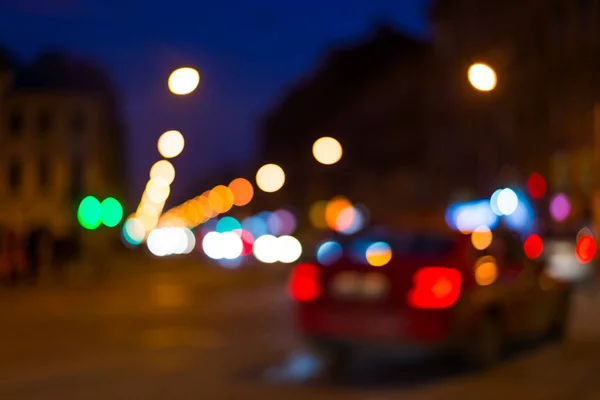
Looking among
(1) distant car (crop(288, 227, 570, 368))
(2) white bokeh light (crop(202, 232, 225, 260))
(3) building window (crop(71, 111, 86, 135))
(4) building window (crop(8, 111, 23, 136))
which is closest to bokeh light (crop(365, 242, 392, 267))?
(1) distant car (crop(288, 227, 570, 368))

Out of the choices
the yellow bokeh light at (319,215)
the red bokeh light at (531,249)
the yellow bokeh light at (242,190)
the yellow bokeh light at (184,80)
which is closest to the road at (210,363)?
the red bokeh light at (531,249)

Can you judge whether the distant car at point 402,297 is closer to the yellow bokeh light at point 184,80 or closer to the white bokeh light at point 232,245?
the yellow bokeh light at point 184,80

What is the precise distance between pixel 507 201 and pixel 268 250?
12.0 meters

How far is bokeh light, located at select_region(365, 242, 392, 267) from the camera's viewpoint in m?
11.2

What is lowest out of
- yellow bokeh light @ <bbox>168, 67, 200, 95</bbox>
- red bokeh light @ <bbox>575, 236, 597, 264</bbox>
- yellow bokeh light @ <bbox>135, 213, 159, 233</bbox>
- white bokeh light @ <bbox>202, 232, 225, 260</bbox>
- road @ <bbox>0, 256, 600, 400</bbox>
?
road @ <bbox>0, 256, 600, 400</bbox>

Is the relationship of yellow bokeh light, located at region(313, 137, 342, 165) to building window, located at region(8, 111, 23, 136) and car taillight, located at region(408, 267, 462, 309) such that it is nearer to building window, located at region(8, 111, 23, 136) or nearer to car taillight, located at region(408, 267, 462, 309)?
building window, located at region(8, 111, 23, 136)

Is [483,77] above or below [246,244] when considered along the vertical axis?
below

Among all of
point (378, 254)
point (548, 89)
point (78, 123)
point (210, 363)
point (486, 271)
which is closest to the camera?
point (378, 254)

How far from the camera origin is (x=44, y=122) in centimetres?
5753

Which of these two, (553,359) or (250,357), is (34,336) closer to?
(250,357)

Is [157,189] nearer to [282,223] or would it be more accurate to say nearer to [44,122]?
[44,122]

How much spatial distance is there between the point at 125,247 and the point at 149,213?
1791 cm

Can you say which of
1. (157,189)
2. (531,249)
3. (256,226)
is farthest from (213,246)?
(531,249)

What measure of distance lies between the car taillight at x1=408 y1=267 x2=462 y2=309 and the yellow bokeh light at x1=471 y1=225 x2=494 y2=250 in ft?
2.81
